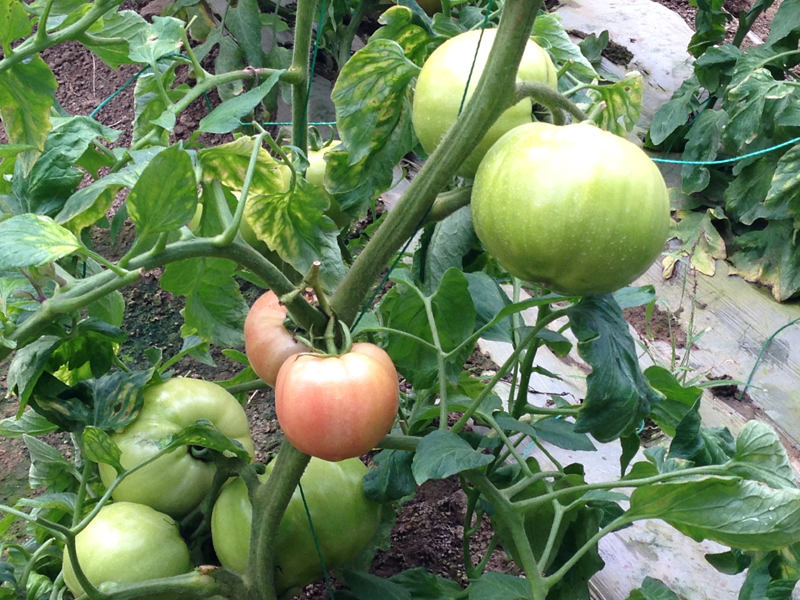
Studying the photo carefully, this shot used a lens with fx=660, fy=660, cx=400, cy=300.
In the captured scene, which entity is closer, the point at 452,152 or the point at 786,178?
the point at 452,152

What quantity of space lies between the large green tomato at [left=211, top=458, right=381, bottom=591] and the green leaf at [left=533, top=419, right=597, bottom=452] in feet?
0.75

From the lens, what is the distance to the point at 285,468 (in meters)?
0.69

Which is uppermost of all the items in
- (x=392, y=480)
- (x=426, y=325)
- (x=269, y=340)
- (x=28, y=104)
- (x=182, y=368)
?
(x=28, y=104)

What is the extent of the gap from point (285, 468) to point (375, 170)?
12.9 inches

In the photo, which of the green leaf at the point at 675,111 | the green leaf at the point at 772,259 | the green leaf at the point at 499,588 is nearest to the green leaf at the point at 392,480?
the green leaf at the point at 499,588

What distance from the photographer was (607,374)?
585 mm

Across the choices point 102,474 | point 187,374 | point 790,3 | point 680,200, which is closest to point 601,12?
point 790,3

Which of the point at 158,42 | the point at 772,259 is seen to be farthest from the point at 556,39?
the point at 772,259

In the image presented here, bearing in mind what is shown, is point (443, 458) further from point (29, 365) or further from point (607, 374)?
point (29, 365)

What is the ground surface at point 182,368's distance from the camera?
106 centimetres

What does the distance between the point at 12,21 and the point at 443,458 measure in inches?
23.1

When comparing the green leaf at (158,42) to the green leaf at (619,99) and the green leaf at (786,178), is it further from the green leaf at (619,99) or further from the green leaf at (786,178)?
the green leaf at (786,178)

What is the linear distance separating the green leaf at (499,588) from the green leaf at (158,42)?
2.02ft

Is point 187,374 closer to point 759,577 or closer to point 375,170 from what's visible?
point 375,170
